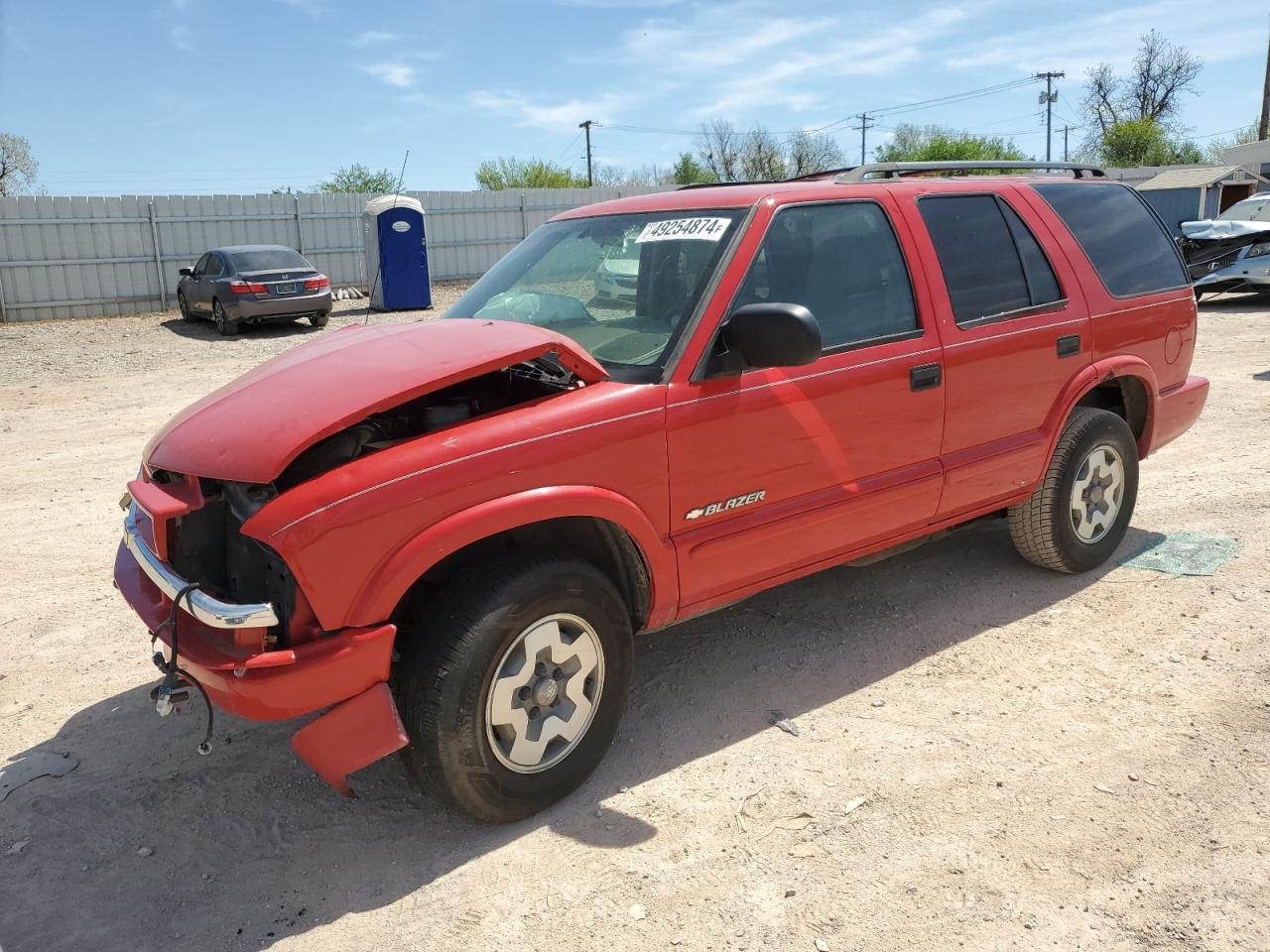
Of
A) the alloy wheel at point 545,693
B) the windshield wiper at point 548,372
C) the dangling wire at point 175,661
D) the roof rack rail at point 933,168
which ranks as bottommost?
the alloy wheel at point 545,693

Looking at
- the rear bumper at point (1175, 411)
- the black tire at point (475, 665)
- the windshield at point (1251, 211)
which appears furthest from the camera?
the windshield at point (1251, 211)

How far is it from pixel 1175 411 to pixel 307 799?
15.5 feet

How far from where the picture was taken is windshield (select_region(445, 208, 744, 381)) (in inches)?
140

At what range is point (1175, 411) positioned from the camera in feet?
17.7

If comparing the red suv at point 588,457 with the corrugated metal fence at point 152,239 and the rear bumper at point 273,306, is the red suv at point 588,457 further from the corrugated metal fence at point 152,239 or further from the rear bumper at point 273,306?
the corrugated metal fence at point 152,239

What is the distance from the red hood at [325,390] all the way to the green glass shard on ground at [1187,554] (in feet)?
11.4

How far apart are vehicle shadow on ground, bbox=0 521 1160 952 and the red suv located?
30cm

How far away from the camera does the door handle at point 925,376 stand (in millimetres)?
4008

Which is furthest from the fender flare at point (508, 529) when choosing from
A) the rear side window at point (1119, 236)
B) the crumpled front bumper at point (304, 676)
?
the rear side window at point (1119, 236)

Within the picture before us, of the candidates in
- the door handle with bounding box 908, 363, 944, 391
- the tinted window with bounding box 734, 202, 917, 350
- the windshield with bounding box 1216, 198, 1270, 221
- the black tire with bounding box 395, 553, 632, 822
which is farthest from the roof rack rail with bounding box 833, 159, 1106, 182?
the windshield with bounding box 1216, 198, 1270, 221

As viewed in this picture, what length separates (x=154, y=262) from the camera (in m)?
21.1

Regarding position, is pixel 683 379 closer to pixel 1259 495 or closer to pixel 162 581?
pixel 162 581

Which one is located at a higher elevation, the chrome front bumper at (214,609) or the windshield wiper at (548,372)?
the windshield wiper at (548,372)

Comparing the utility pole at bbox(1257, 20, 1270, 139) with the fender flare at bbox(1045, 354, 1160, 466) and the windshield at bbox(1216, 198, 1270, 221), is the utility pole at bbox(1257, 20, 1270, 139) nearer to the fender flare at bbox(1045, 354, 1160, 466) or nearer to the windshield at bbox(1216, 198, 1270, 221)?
the windshield at bbox(1216, 198, 1270, 221)
